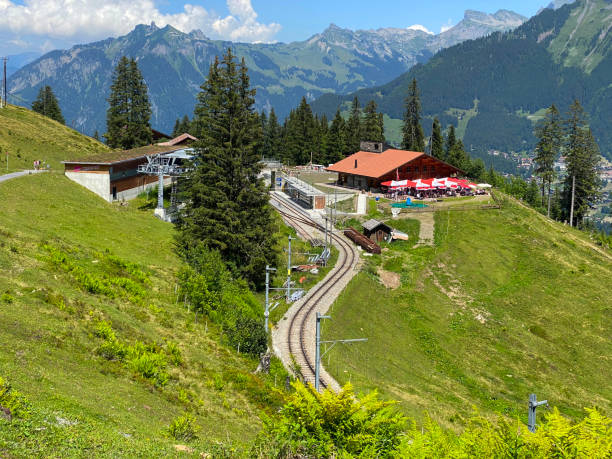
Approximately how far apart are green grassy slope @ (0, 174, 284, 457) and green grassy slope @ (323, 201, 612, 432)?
1098 centimetres

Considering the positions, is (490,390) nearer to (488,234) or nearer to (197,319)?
(197,319)

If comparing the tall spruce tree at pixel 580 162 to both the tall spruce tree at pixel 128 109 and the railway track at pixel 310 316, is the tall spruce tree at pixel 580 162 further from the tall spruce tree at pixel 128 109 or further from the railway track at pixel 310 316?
the tall spruce tree at pixel 128 109

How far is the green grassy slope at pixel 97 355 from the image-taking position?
14633 millimetres

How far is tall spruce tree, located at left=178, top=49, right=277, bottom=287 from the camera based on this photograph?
48938 millimetres

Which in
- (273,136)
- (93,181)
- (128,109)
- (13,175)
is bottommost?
(93,181)

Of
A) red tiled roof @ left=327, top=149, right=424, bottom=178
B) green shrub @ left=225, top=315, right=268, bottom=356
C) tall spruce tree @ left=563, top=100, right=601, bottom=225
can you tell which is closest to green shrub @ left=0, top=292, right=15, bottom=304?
green shrub @ left=225, top=315, right=268, bottom=356

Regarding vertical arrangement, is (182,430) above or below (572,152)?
below

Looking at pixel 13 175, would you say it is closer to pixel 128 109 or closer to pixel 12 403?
pixel 128 109

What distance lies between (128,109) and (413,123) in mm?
58493

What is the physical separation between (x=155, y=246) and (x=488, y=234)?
44.2 meters

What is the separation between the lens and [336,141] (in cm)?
12150

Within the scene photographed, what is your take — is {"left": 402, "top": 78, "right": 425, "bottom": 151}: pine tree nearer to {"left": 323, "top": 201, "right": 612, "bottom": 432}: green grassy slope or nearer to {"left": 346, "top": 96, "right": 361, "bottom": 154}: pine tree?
{"left": 346, "top": 96, "right": 361, "bottom": 154}: pine tree

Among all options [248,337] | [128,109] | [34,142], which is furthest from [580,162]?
[34,142]

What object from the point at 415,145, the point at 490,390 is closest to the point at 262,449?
the point at 490,390
